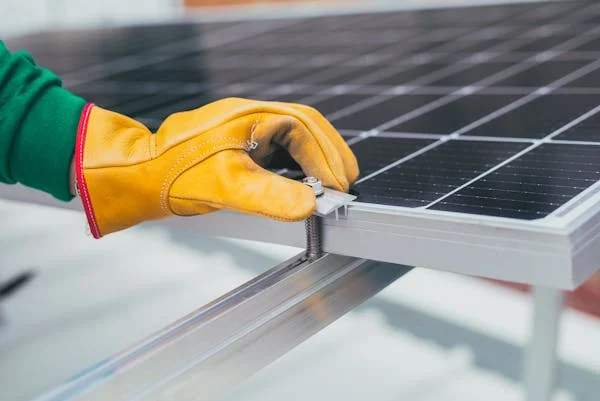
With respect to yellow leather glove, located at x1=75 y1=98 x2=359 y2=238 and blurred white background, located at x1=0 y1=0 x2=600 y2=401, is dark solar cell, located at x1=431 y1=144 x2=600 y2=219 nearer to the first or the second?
yellow leather glove, located at x1=75 y1=98 x2=359 y2=238

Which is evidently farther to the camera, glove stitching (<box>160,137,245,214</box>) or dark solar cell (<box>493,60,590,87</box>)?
dark solar cell (<box>493,60,590,87</box>)

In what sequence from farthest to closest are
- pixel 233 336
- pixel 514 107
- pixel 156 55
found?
1. pixel 156 55
2. pixel 514 107
3. pixel 233 336

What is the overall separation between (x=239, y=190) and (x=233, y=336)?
10.4 inches

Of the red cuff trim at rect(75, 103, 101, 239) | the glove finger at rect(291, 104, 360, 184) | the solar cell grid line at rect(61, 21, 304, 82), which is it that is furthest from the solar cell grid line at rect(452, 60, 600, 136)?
the solar cell grid line at rect(61, 21, 304, 82)

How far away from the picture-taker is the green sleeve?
5.64ft

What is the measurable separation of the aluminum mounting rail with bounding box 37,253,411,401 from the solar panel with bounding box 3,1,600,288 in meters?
0.18

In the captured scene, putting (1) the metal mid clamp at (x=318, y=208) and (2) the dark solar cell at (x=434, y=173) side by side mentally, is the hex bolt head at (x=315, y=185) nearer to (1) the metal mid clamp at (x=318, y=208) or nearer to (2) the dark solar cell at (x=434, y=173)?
(1) the metal mid clamp at (x=318, y=208)

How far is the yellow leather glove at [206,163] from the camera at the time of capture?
1461 mm

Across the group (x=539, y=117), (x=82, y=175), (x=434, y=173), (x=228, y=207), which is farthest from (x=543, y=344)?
(x=82, y=175)

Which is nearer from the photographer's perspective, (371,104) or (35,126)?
(35,126)

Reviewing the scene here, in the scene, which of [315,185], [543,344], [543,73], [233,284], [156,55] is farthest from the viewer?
[233,284]

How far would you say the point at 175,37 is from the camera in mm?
4168

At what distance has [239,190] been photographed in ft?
4.79

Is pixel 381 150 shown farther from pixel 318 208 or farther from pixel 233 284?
pixel 233 284
